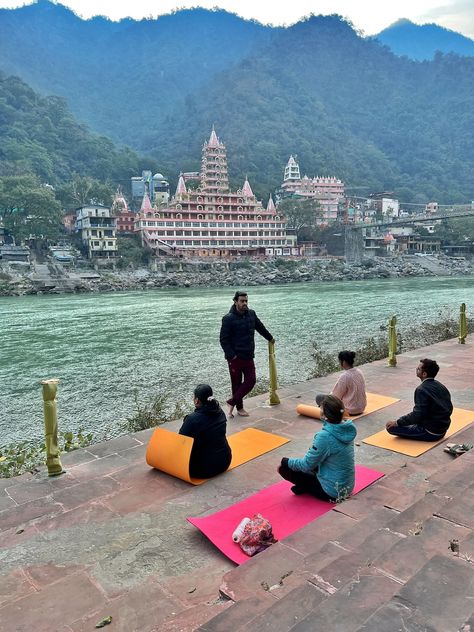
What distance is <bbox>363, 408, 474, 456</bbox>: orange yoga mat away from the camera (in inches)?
179

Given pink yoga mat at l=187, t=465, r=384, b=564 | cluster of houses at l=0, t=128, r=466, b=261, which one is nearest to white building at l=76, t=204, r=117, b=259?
cluster of houses at l=0, t=128, r=466, b=261

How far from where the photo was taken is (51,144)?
3671 inches

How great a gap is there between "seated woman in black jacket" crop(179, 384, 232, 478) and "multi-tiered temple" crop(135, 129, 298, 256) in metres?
56.7

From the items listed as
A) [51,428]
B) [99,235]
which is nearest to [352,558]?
[51,428]

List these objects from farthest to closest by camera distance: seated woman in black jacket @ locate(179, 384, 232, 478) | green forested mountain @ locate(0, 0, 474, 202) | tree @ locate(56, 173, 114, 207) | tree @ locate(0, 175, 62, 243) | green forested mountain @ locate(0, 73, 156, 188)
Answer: green forested mountain @ locate(0, 0, 474, 202) → green forested mountain @ locate(0, 73, 156, 188) → tree @ locate(56, 173, 114, 207) → tree @ locate(0, 175, 62, 243) → seated woman in black jacket @ locate(179, 384, 232, 478)

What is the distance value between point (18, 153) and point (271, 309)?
71575 mm

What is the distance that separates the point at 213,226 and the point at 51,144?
1862 inches

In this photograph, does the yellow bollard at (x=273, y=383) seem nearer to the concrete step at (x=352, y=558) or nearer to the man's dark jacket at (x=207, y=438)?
the man's dark jacket at (x=207, y=438)

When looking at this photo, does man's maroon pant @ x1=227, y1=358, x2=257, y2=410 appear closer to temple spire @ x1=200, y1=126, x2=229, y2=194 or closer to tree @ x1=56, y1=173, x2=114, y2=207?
tree @ x1=56, y1=173, x2=114, y2=207

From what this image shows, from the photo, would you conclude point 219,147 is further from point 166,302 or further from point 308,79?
point 308,79

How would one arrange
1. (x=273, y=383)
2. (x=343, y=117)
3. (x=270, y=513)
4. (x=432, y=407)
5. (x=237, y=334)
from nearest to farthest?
(x=270, y=513)
(x=432, y=407)
(x=237, y=334)
(x=273, y=383)
(x=343, y=117)

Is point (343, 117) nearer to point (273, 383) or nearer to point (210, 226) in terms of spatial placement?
point (210, 226)

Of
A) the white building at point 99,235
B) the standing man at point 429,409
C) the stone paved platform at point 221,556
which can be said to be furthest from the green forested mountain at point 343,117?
the stone paved platform at point 221,556

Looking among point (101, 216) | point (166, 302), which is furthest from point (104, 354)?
point (101, 216)
